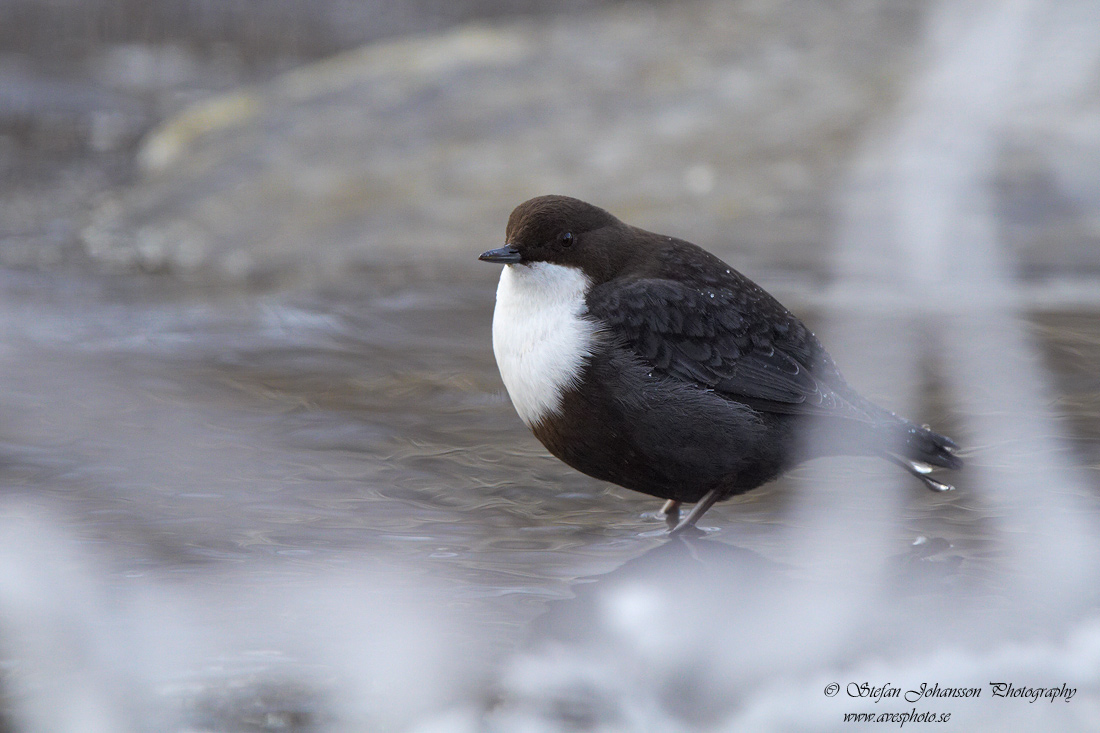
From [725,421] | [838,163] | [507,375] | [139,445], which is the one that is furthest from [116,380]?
[838,163]

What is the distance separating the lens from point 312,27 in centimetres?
1202

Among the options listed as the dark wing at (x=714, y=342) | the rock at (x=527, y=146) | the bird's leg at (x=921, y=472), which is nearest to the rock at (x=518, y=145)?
the rock at (x=527, y=146)

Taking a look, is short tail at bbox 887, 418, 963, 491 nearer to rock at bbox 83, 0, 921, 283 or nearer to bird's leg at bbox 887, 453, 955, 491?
bird's leg at bbox 887, 453, 955, 491

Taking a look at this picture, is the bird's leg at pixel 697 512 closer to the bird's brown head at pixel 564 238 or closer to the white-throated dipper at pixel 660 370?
the white-throated dipper at pixel 660 370

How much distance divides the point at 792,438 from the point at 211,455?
1.52 m

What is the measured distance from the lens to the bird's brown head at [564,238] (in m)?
2.95

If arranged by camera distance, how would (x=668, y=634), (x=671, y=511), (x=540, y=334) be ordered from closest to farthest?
(x=668, y=634), (x=540, y=334), (x=671, y=511)

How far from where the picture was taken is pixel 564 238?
2959 millimetres

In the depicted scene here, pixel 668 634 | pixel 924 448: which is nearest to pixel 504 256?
pixel 668 634

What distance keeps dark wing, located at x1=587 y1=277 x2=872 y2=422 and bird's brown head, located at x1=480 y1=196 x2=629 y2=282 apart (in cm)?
8

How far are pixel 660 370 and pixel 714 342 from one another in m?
0.16

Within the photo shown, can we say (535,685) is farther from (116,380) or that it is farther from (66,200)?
(66,200)

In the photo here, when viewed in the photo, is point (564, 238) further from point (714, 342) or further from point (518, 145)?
point (518, 145)

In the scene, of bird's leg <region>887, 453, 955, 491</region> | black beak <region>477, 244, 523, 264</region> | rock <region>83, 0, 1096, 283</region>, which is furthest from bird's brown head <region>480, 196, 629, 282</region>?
rock <region>83, 0, 1096, 283</region>
